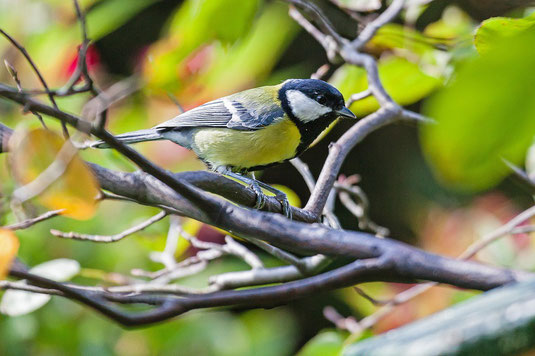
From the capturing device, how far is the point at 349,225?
93.9 inches

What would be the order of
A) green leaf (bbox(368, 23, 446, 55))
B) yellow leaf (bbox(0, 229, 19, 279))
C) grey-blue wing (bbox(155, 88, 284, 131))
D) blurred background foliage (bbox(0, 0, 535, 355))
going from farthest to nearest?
grey-blue wing (bbox(155, 88, 284, 131)), green leaf (bbox(368, 23, 446, 55)), blurred background foliage (bbox(0, 0, 535, 355)), yellow leaf (bbox(0, 229, 19, 279))

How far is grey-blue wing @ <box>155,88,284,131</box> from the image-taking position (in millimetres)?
1397

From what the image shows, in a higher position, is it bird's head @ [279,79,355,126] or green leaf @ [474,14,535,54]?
bird's head @ [279,79,355,126]

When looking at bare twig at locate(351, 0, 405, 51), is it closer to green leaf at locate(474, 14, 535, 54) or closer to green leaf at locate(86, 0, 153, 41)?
green leaf at locate(474, 14, 535, 54)

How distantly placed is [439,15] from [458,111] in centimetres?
220

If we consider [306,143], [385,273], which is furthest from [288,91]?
[385,273]

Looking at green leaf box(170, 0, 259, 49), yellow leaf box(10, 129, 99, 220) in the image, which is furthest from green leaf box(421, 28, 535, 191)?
green leaf box(170, 0, 259, 49)

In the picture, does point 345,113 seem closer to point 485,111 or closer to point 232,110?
point 232,110

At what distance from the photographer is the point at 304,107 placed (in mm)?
1369

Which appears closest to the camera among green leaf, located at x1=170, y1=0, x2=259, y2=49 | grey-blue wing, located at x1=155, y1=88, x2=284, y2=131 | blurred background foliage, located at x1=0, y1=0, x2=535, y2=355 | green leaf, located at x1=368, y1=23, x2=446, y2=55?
green leaf, located at x1=170, y1=0, x2=259, y2=49

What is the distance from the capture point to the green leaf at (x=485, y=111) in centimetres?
24

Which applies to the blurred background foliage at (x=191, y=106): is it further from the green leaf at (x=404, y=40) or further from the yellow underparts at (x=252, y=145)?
the yellow underparts at (x=252, y=145)

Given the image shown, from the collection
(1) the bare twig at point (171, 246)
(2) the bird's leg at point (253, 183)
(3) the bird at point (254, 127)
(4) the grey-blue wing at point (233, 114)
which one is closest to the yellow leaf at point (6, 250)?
(2) the bird's leg at point (253, 183)

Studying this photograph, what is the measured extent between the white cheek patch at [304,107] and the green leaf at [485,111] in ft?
3.59
